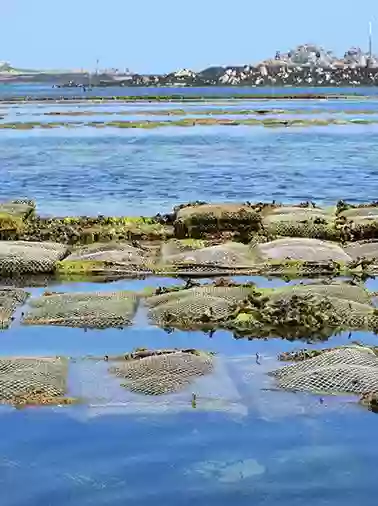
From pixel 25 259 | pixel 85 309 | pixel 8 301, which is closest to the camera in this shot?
pixel 85 309

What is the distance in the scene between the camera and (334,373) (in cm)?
436

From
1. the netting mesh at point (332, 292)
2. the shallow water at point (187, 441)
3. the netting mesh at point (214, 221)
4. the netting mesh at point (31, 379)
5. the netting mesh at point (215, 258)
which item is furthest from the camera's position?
the netting mesh at point (214, 221)

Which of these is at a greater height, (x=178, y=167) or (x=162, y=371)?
(x=162, y=371)

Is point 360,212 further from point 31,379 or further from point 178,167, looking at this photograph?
point 178,167

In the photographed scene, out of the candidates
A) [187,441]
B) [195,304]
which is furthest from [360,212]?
[187,441]

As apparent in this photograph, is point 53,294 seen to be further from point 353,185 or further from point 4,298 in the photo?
point 353,185

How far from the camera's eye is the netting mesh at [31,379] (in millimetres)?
4250

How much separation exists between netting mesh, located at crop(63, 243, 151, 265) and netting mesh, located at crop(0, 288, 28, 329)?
918 millimetres

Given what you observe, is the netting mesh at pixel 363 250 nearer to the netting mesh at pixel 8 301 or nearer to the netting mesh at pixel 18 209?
the netting mesh at pixel 8 301

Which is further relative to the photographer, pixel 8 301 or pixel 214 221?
pixel 214 221

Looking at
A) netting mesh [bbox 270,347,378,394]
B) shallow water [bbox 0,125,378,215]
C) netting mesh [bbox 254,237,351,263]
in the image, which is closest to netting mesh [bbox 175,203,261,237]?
netting mesh [bbox 254,237,351,263]

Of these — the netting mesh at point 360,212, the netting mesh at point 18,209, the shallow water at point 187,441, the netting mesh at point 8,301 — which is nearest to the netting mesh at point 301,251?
the shallow water at point 187,441

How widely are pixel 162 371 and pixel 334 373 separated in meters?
0.81

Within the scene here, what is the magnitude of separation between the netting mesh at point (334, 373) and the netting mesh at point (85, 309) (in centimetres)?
142
